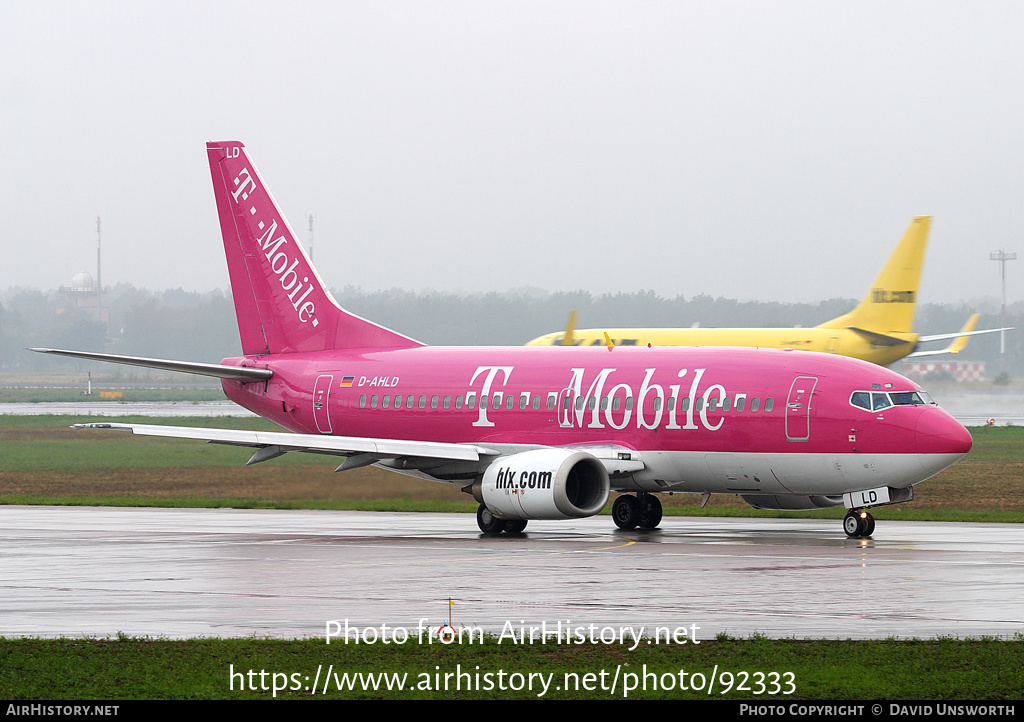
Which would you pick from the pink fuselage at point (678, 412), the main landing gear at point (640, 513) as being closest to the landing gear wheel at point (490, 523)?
the pink fuselage at point (678, 412)

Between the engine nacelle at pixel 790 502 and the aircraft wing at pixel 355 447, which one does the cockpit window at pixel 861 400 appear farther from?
the aircraft wing at pixel 355 447

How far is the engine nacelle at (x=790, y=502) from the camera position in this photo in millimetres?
31797

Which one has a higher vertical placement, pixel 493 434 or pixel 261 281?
pixel 261 281

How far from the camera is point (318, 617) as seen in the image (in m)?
17.7

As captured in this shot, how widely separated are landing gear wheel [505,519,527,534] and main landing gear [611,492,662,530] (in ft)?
7.93

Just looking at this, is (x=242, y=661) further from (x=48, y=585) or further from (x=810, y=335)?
(x=810, y=335)

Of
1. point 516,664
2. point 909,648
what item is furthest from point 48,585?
point 909,648

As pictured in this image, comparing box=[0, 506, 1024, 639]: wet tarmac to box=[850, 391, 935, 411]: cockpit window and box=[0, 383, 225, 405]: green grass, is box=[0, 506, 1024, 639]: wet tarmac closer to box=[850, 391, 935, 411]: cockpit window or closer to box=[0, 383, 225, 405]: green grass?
box=[850, 391, 935, 411]: cockpit window

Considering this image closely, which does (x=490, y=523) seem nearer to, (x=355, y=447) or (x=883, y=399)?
(x=355, y=447)

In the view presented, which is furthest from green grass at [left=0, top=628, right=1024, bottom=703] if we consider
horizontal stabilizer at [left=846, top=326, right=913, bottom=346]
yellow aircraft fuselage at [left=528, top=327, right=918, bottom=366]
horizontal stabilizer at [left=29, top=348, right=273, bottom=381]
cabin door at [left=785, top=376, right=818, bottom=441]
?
horizontal stabilizer at [left=846, top=326, right=913, bottom=346]

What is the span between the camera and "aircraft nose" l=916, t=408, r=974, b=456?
28.5 metres

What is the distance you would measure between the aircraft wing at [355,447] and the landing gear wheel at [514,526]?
5.56ft

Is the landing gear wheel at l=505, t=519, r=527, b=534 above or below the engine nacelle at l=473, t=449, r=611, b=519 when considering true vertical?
below
